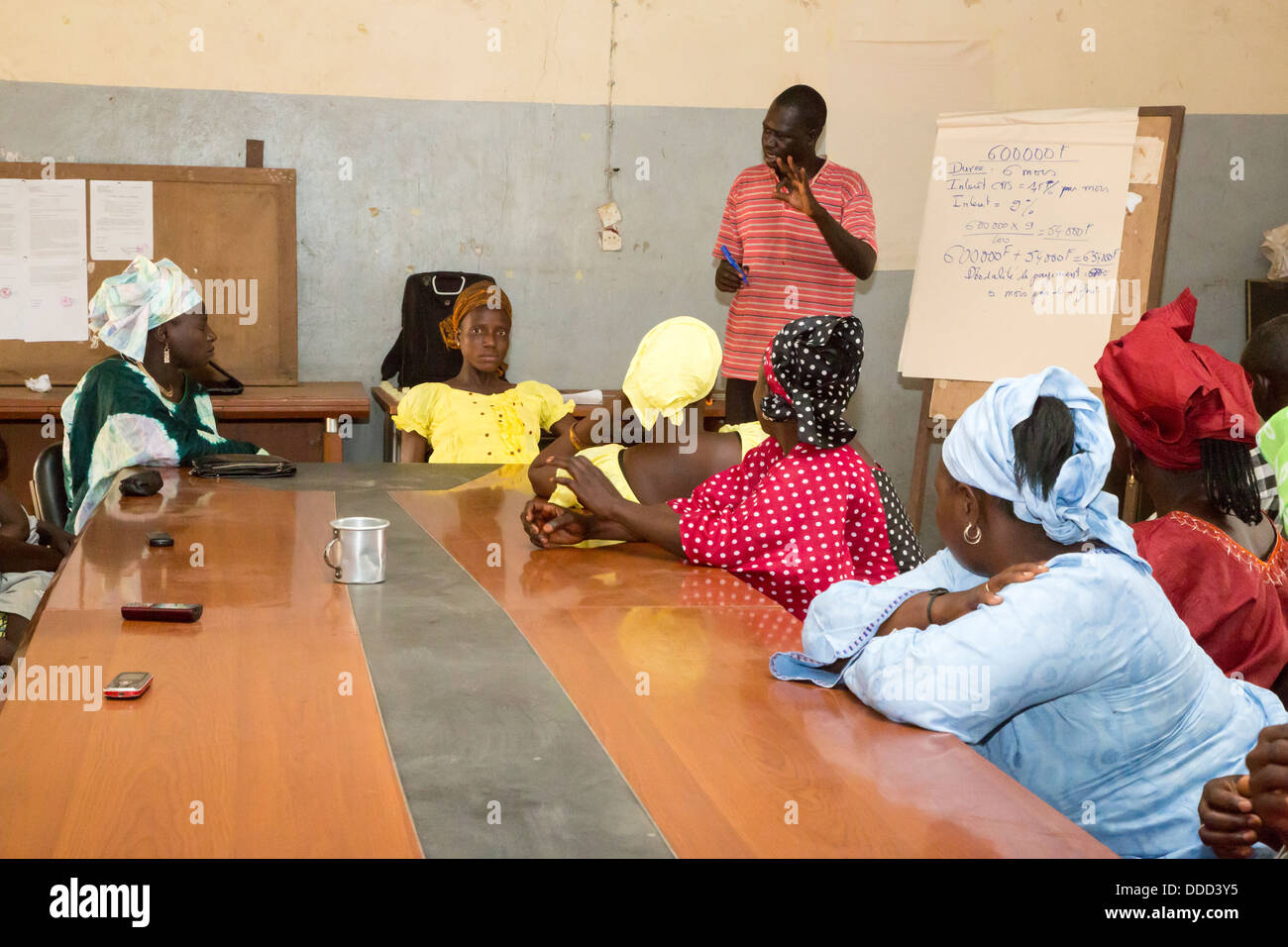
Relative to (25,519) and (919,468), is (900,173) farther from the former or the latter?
(25,519)

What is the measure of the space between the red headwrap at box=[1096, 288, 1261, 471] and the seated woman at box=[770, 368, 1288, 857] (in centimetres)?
52

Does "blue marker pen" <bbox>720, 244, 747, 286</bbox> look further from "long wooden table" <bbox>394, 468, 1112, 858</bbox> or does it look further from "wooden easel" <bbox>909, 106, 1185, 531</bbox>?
"long wooden table" <bbox>394, 468, 1112, 858</bbox>

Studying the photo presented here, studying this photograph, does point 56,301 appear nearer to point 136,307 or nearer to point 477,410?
point 136,307

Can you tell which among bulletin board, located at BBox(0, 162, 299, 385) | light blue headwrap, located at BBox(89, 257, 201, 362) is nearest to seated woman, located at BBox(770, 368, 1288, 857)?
light blue headwrap, located at BBox(89, 257, 201, 362)

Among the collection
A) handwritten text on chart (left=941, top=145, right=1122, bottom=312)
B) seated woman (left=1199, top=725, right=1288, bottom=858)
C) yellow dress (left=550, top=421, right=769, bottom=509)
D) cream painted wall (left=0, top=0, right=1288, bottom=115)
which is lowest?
seated woman (left=1199, top=725, right=1288, bottom=858)

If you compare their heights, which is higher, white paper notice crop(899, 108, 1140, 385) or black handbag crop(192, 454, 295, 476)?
white paper notice crop(899, 108, 1140, 385)

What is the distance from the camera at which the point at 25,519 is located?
3.04 metres

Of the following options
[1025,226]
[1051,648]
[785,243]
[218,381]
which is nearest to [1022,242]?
[1025,226]

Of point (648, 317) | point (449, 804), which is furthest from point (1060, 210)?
point (449, 804)

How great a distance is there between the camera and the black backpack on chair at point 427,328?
4879mm

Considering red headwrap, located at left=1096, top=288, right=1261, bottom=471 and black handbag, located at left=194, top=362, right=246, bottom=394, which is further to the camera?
black handbag, located at left=194, top=362, right=246, bottom=394

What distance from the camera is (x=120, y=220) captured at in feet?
15.5

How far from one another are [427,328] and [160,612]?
3232 mm

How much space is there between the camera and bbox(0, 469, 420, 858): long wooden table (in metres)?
1.12
